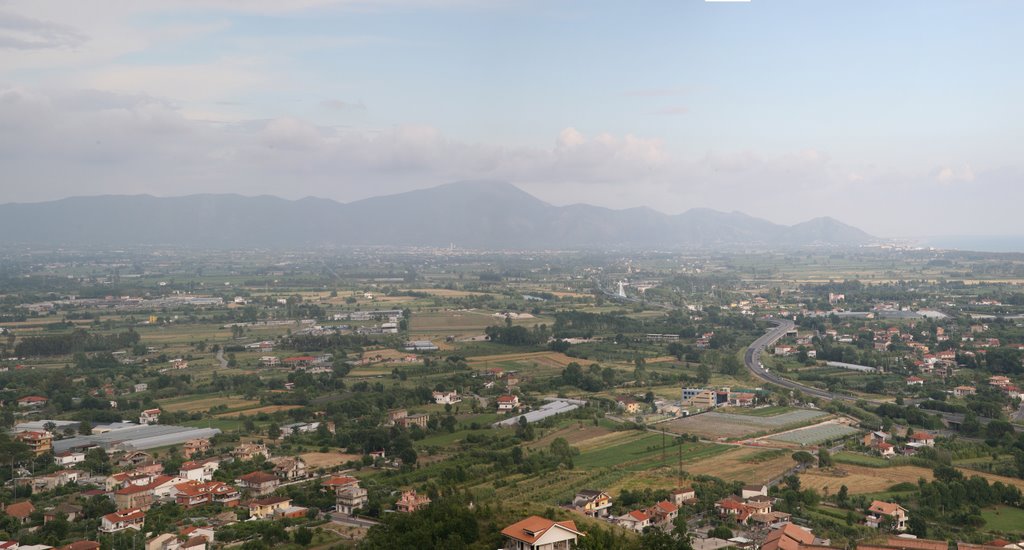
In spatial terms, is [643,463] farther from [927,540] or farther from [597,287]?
[597,287]

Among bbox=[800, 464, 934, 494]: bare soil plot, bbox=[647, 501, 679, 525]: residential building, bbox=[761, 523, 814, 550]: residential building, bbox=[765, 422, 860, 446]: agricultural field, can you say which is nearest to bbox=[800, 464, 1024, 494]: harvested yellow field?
bbox=[800, 464, 934, 494]: bare soil plot

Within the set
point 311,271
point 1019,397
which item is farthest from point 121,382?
point 311,271

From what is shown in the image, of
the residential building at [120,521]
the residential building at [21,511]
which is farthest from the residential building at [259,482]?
the residential building at [21,511]

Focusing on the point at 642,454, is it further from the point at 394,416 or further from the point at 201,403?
→ the point at 201,403

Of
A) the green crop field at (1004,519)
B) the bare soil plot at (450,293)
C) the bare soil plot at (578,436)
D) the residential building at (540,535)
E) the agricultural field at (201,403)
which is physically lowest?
the agricultural field at (201,403)

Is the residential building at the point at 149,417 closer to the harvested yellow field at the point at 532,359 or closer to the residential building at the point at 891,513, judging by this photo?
the harvested yellow field at the point at 532,359

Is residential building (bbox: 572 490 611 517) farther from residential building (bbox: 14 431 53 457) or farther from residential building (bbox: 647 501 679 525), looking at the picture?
residential building (bbox: 14 431 53 457)

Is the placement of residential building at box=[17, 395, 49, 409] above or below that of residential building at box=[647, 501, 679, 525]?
below
